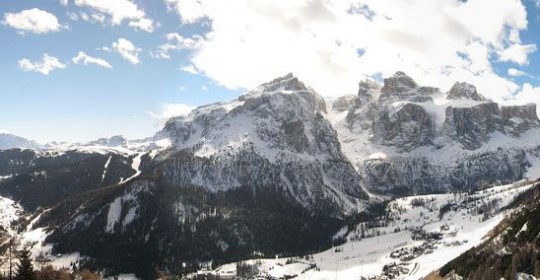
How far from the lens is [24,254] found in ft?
582

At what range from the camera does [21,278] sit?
17338 cm

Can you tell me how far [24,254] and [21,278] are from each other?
7105 mm
